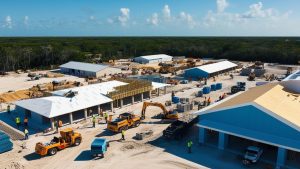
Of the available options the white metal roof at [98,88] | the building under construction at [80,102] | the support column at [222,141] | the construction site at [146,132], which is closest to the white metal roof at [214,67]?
the building under construction at [80,102]

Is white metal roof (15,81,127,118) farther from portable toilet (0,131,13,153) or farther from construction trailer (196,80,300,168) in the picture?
construction trailer (196,80,300,168)

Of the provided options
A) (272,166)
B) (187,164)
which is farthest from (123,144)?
(272,166)

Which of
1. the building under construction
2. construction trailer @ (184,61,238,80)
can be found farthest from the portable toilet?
construction trailer @ (184,61,238,80)

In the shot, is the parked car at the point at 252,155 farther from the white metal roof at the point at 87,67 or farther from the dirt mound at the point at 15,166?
the white metal roof at the point at 87,67

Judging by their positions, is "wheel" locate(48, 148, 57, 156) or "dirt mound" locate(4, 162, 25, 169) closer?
"dirt mound" locate(4, 162, 25, 169)

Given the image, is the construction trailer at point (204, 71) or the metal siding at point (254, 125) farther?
the construction trailer at point (204, 71)

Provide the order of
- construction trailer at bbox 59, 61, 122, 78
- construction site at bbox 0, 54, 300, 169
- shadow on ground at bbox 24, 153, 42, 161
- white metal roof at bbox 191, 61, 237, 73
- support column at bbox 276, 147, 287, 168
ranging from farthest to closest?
1. construction trailer at bbox 59, 61, 122, 78
2. white metal roof at bbox 191, 61, 237, 73
3. shadow on ground at bbox 24, 153, 42, 161
4. construction site at bbox 0, 54, 300, 169
5. support column at bbox 276, 147, 287, 168

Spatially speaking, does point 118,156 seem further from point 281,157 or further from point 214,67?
point 214,67

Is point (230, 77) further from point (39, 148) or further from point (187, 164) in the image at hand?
point (39, 148)
